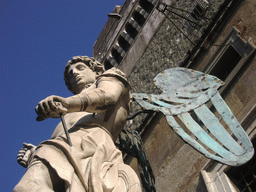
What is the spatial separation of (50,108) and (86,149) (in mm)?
468

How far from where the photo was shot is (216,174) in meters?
5.99

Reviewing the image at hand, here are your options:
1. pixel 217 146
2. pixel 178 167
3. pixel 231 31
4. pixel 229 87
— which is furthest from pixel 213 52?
pixel 217 146

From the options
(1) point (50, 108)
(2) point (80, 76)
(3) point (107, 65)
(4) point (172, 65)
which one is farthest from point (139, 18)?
(1) point (50, 108)

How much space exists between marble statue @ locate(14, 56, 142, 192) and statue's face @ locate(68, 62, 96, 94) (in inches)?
13.0

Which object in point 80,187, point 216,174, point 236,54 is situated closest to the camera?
point 80,187

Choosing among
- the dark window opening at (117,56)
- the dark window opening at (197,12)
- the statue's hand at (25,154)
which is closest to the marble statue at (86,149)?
the statue's hand at (25,154)

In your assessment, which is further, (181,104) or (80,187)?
(181,104)

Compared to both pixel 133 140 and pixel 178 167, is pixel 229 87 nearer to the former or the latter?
pixel 178 167

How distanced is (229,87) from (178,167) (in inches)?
63.9

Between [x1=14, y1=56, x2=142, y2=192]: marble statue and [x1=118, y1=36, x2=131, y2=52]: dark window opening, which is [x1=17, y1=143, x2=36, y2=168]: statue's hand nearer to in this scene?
[x1=14, y1=56, x2=142, y2=192]: marble statue

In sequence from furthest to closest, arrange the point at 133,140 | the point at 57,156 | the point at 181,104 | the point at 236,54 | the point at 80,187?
the point at 236,54 → the point at 133,140 → the point at 181,104 → the point at 57,156 → the point at 80,187

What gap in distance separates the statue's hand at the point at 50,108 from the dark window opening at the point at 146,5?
35.0ft

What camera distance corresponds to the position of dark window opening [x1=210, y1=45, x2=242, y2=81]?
796 centimetres

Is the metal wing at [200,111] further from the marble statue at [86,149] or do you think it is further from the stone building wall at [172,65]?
the stone building wall at [172,65]
